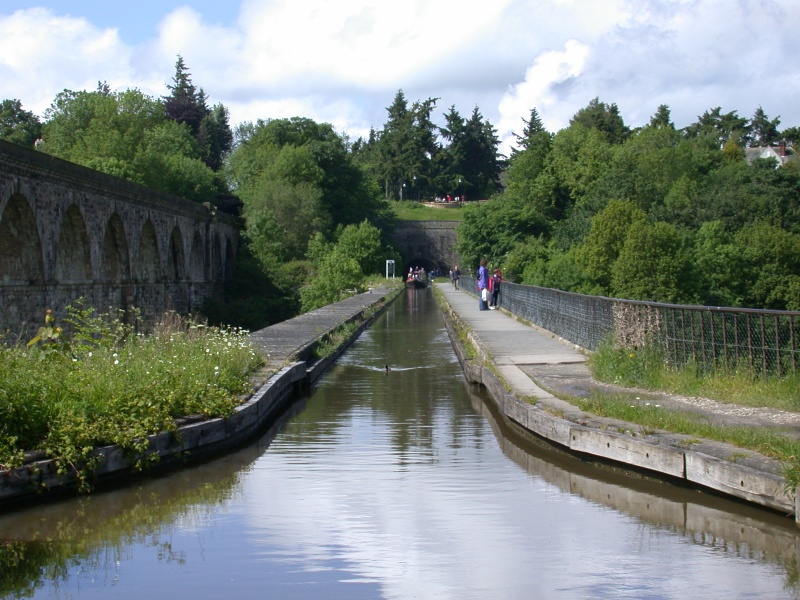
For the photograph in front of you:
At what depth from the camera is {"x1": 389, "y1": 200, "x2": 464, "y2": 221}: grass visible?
110 meters

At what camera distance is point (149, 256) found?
151 feet

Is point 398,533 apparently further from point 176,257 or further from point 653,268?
point 653,268

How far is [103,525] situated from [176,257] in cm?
4577

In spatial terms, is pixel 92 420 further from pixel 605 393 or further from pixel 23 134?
pixel 23 134

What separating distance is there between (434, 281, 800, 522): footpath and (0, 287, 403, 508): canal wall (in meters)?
2.93

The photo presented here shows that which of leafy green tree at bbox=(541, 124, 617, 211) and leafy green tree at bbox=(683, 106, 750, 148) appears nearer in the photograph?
leafy green tree at bbox=(541, 124, 617, 211)

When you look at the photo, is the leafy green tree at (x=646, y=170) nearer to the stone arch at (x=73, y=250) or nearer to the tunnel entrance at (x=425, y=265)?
the tunnel entrance at (x=425, y=265)

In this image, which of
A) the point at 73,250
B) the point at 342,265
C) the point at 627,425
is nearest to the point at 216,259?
the point at 342,265

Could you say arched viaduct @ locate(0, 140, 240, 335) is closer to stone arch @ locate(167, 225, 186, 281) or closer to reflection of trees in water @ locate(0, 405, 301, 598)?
stone arch @ locate(167, 225, 186, 281)

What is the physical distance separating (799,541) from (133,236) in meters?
37.2

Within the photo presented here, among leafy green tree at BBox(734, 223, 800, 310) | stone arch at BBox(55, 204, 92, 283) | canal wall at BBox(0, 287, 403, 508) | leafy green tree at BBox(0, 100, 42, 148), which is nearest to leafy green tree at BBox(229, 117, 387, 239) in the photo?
leafy green tree at BBox(0, 100, 42, 148)

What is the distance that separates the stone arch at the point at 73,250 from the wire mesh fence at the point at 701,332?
2023 cm

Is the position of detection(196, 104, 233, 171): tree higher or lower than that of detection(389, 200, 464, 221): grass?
higher

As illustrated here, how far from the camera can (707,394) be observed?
37.5 ft
